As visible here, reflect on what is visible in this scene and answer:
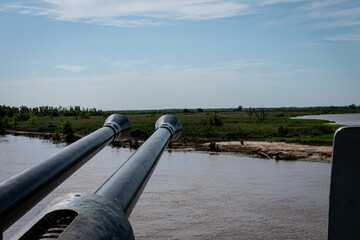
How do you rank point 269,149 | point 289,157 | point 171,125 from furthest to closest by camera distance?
point 269,149 < point 289,157 < point 171,125

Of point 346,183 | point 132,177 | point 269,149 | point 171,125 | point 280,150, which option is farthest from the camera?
point 269,149

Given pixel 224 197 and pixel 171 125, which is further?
pixel 224 197

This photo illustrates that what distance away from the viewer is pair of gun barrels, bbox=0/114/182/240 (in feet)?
4.25

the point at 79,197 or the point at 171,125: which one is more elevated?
the point at 171,125

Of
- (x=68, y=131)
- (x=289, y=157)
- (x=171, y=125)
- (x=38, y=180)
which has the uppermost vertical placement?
(x=171, y=125)

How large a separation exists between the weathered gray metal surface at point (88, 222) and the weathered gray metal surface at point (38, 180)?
37cm

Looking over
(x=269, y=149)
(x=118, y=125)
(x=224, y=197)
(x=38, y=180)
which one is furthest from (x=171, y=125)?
(x=269, y=149)

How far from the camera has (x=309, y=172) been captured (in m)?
16.1

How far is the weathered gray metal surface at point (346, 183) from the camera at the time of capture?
4.71ft

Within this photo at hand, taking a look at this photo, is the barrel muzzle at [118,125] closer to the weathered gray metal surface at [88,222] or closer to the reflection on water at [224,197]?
the weathered gray metal surface at [88,222]

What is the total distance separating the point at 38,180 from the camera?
7.23ft

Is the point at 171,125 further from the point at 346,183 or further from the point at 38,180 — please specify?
the point at 346,183

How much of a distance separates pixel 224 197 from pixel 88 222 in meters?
10.9

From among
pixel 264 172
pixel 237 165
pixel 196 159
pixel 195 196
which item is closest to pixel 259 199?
pixel 195 196
